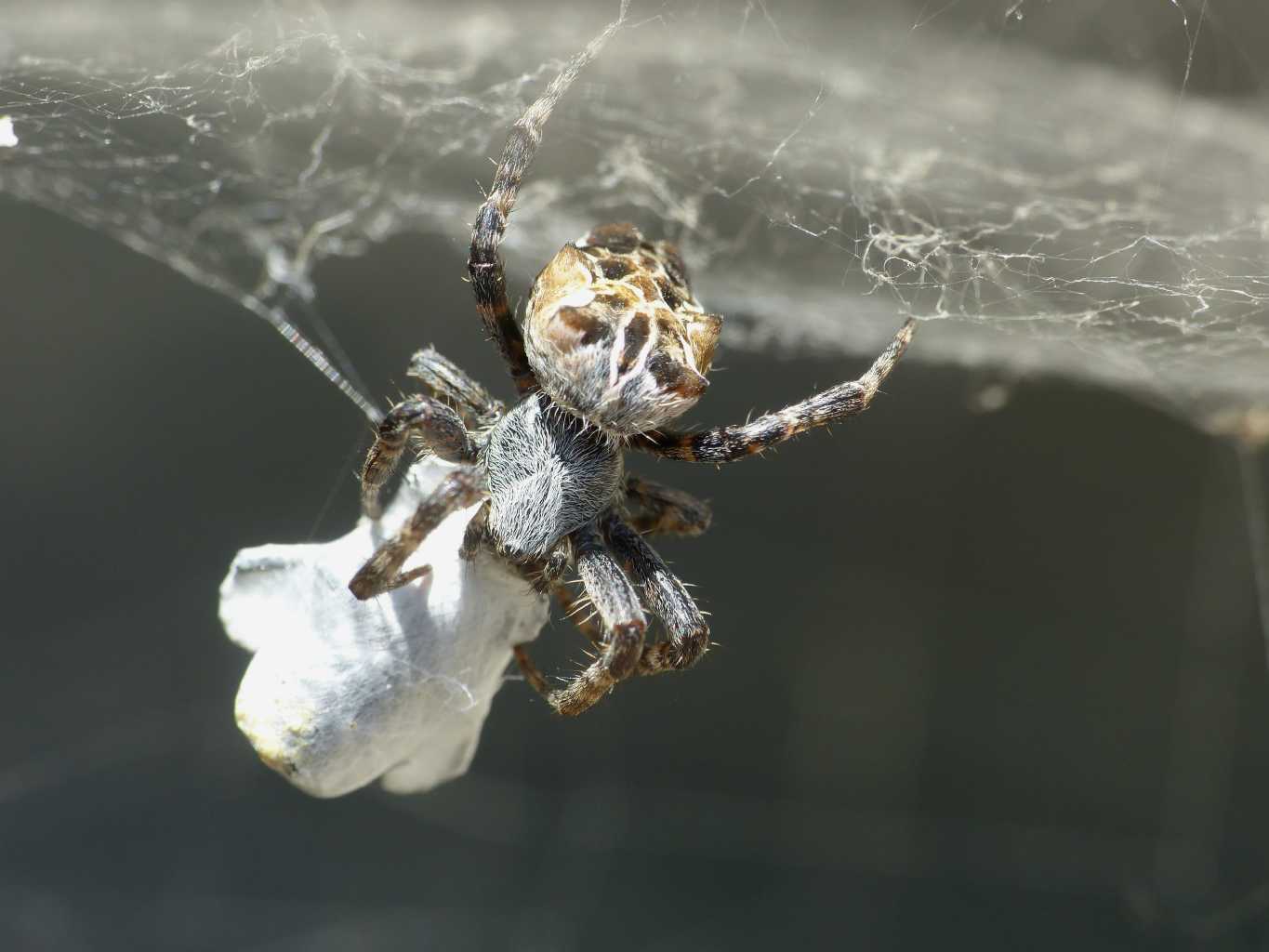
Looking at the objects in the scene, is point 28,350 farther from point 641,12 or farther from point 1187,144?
point 1187,144

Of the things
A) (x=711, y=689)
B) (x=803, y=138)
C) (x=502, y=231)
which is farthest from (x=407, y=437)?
(x=711, y=689)

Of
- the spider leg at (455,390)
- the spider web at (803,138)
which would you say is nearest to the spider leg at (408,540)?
the spider leg at (455,390)

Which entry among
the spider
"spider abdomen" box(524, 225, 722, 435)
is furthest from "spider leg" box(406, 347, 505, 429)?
"spider abdomen" box(524, 225, 722, 435)

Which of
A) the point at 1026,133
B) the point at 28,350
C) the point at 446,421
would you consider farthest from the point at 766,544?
the point at 28,350

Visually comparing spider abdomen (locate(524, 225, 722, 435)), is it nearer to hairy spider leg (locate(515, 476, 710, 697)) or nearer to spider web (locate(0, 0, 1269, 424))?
hairy spider leg (locate(515, 476, 710, 697))

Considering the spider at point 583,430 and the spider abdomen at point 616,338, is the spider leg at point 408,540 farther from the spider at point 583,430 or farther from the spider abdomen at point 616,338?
the spider abdomen at point 616,338

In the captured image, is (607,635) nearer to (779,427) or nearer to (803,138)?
(779,427)

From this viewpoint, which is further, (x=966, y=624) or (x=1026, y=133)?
(x=966, y=624)
